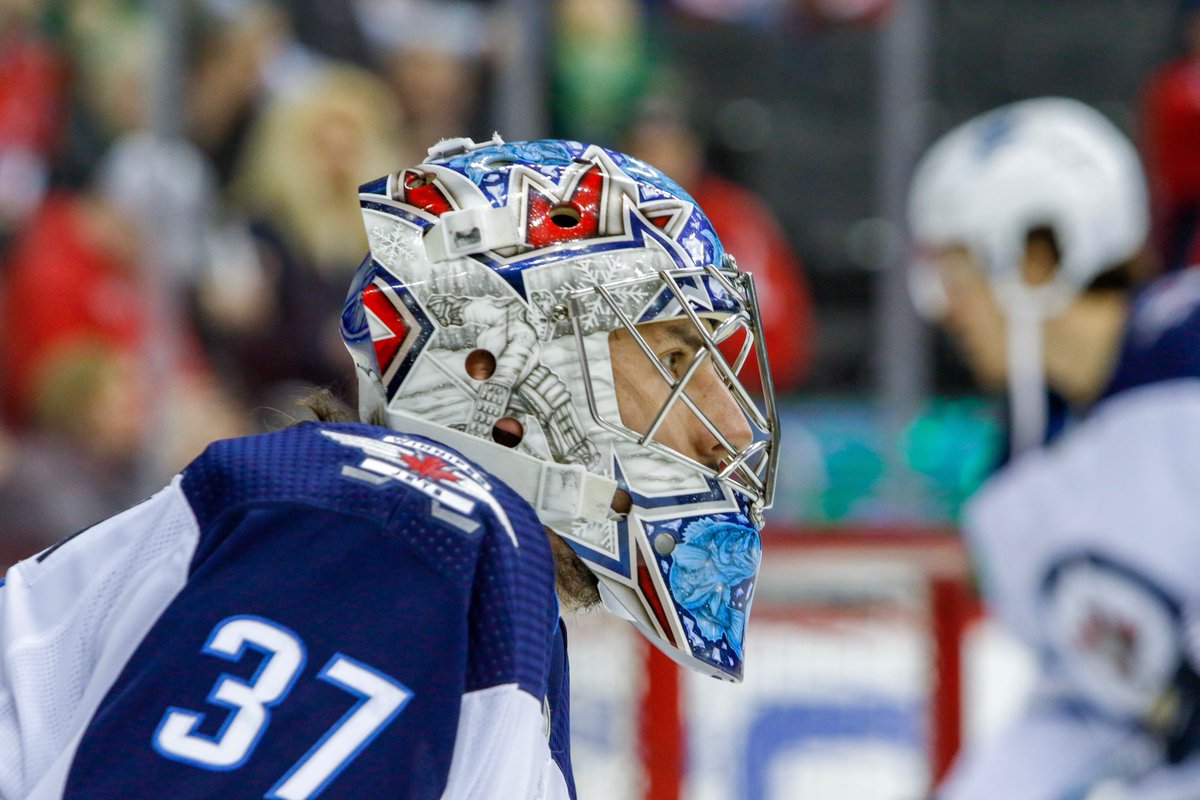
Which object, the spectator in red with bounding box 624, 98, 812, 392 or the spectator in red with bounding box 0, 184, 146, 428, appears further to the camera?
the spectator in red with bounding box 624, 98, 812, 392

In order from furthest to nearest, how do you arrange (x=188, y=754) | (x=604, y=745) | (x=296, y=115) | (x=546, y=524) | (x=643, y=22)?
(x=643, y=22) < (x=296, y=115) < (x=604, y=745) < (x=546, y=524) < (x=188, y=754)

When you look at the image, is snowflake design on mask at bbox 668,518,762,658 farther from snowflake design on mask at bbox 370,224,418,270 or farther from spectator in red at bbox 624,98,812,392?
spectator in red at bbox 624,98,812,392

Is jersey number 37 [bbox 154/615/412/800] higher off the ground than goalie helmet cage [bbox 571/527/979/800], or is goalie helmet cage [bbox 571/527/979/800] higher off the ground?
jersey number 37 [bbox 154/615/412/800]

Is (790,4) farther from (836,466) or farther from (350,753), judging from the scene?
(350,753)

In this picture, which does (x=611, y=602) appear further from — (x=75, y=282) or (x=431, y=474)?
(x=75, y=282)

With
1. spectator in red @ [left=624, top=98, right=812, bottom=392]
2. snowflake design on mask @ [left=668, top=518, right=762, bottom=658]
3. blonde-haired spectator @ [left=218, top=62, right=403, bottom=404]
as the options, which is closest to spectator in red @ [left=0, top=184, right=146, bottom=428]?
blonde-haired spectator @ [left=218, top=62, right=403, bottom=404]

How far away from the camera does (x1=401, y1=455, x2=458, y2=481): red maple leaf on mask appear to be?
1268mm

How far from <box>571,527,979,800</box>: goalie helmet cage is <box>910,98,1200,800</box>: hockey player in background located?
0.22m

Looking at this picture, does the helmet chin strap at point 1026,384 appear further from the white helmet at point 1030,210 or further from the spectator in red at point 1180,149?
the spectator in red at point 1180,149

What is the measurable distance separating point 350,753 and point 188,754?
0.35 ft

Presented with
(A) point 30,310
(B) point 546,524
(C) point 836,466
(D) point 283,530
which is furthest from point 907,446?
(D) point 283,530

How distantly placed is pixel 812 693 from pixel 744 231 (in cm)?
165

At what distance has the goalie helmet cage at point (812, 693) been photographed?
3.67 m

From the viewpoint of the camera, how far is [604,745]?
365cm
